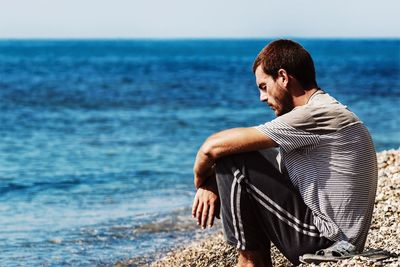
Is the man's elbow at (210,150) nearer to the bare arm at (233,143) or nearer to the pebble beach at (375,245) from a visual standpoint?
the bare arm at (233,143)

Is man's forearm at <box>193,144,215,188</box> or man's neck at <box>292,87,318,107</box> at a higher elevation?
man's neck at <box>292,87,318,107</box>

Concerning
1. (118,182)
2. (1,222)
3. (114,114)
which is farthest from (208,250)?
(114,114)

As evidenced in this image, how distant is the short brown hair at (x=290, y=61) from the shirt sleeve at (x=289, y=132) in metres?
0.27

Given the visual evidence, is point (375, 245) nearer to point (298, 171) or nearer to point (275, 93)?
point (298, 171)

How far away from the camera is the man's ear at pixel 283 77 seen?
5.12 meters

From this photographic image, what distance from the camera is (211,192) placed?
5.48m

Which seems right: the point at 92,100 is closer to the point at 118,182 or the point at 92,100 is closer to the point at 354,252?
the point at 118,182

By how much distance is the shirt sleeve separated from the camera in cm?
498

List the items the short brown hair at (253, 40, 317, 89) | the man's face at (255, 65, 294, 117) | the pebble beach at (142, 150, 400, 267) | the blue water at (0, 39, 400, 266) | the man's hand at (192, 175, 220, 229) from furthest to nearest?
the blue water at (0, 39, 400, 266)
the pebble beach at (142, 150, 400, 267)
the man's hand at (192, 175, 220, 229)
the man's face at (255, 65, 294, 117)
the short brown hair at (253, 40, 317, 89)

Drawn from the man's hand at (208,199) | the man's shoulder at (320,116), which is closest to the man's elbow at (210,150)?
the man's hand at (208,199)

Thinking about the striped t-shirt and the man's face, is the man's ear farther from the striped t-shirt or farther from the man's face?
the striped t-shirt

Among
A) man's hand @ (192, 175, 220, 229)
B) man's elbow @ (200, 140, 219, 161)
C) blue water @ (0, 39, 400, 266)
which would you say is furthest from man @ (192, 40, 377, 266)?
blue water @ (0, 39, 400, 266)

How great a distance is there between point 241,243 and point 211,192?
403mm

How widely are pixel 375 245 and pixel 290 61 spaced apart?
6.18 feet
